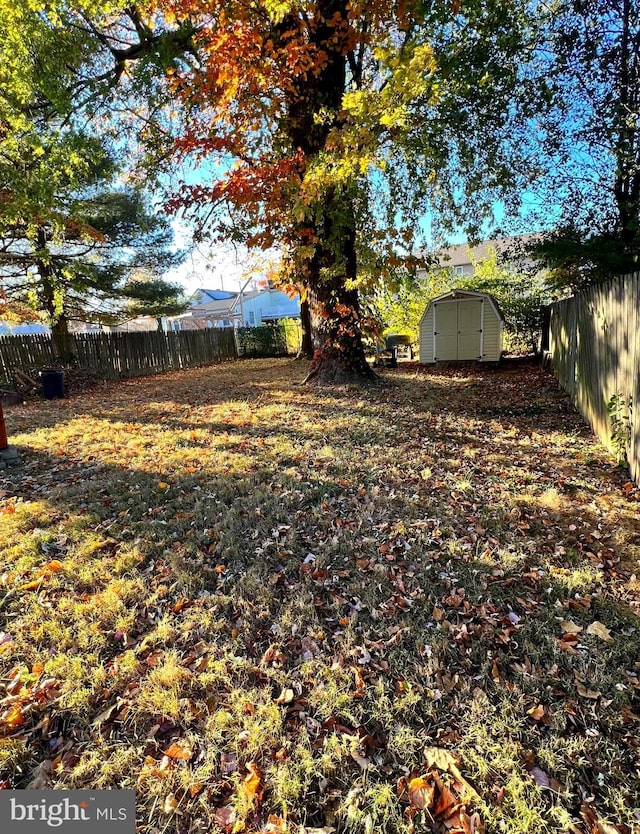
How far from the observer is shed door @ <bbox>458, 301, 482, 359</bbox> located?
13.4 meters

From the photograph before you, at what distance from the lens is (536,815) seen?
1389mm

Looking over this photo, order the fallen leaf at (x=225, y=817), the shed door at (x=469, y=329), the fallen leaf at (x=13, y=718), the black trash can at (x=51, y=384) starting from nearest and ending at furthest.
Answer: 1. the fallen leaf at (x=225, y=817)
2. the fallen leaf at (x=13, y=718)
3. the black trash can at (x=51, y=384)
4. the shed door at (x=469, y=329)

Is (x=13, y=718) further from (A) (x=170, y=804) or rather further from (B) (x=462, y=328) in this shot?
(B) (x=462, y=328)

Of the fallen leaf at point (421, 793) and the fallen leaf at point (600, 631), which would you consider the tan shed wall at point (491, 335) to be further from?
the fallen leaf at point (421, 793)

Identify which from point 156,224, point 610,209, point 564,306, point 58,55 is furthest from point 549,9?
point 156,224

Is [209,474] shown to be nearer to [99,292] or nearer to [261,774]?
[261,774]

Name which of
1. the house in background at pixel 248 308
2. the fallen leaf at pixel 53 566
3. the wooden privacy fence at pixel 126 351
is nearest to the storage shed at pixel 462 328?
the wooden privacy fence at pixel 126 351

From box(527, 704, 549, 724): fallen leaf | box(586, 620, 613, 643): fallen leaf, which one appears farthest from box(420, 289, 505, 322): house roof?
box(527, 704, 549, 724): fallen leaf

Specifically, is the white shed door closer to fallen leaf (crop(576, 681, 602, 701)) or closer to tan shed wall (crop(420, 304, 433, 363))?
tan shed wall (crop(420, 304, 433, 363))

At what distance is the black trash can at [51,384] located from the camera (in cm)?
988

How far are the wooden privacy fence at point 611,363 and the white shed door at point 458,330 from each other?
6.81m

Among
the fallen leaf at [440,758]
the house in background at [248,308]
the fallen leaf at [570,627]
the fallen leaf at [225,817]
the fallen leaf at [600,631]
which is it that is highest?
the house in background at [248,308]

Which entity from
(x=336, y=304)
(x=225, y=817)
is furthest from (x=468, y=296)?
(x=225, y=817)

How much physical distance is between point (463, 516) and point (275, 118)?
7671 mm
